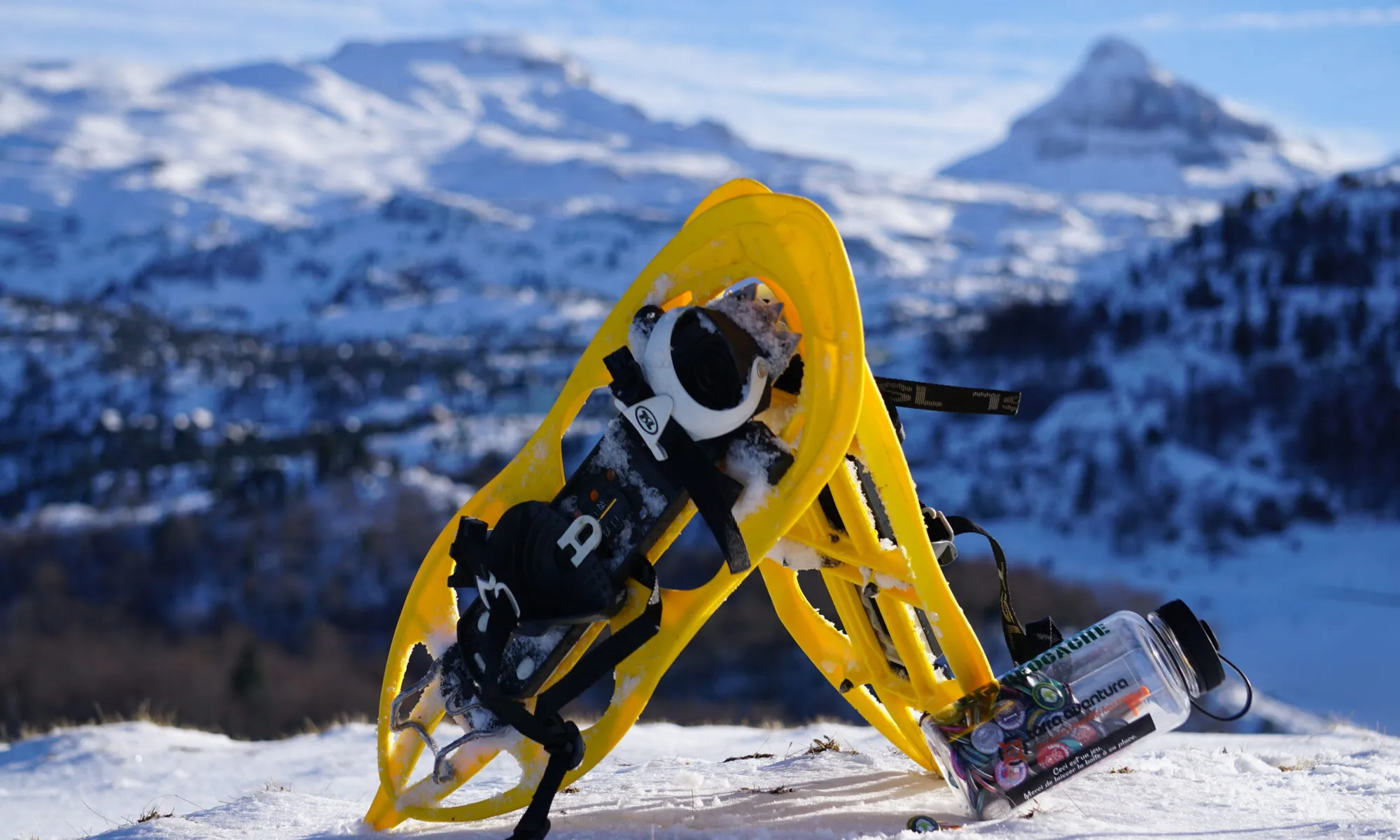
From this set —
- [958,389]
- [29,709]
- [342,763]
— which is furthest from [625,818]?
[29,709]

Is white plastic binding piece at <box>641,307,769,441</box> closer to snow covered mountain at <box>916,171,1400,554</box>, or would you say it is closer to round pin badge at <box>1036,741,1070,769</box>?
round pin badge at <box>1036,741,1070,769</box>

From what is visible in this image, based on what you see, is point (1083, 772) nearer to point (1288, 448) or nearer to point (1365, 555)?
point (1365, 555)

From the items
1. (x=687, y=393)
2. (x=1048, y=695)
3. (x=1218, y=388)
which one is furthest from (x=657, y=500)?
(x=1218, y=388)

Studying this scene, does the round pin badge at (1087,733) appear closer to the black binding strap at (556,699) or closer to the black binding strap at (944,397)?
the black binding strap at (944,397)

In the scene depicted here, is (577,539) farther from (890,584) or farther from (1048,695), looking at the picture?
(1048,695)

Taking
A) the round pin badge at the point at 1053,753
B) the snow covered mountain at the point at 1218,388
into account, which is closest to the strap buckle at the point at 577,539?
the round pin badge at the point at 1053,753

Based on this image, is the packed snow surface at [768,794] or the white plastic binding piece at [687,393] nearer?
the white plastic binding piece at [687,393]

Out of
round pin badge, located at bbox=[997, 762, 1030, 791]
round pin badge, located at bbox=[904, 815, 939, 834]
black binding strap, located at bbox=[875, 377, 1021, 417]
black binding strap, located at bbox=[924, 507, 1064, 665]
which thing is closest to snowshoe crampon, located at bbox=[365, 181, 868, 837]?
black binding strap, located at bbox=[924, 507, 1064, 665]
